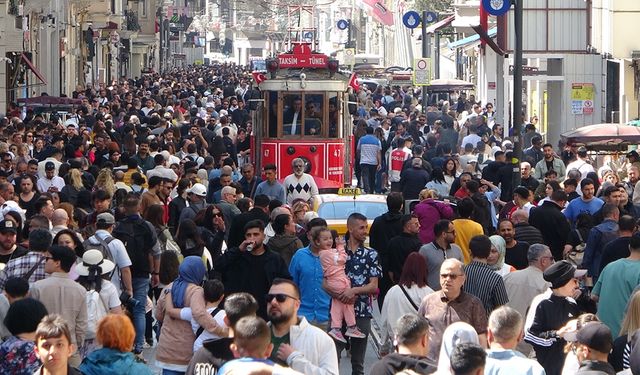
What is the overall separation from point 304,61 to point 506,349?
62.9ft

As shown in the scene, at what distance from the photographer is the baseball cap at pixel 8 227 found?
515 inches

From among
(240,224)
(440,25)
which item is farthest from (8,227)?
(440,25)

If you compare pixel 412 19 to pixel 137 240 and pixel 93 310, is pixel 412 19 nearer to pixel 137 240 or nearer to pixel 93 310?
pixel 137 240

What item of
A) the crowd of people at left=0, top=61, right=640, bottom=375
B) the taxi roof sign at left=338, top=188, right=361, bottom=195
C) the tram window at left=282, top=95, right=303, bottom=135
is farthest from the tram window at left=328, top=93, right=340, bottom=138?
the taxi roof sign at left=338, top=188, right=361, bottom=195

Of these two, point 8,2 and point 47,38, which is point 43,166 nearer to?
point 8,2

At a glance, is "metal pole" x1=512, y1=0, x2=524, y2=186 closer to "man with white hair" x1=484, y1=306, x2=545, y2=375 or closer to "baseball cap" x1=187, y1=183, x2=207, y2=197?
"baseball cap" x1=187, y1=183, x2=207, y2=197

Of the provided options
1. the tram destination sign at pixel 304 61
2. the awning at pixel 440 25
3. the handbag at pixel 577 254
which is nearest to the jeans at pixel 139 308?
the handbag at pixel 577 254

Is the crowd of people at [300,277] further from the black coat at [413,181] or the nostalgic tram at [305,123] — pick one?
the nostalgic tram at [305,123]

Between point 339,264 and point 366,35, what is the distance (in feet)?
387

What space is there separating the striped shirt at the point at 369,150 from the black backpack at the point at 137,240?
14892 mm

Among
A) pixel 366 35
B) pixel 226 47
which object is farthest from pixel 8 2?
pixel 226 47

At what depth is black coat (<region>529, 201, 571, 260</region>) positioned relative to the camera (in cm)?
1620

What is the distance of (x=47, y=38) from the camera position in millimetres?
52438

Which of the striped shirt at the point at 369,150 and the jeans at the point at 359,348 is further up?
the striped shirt at the point at 369,150
